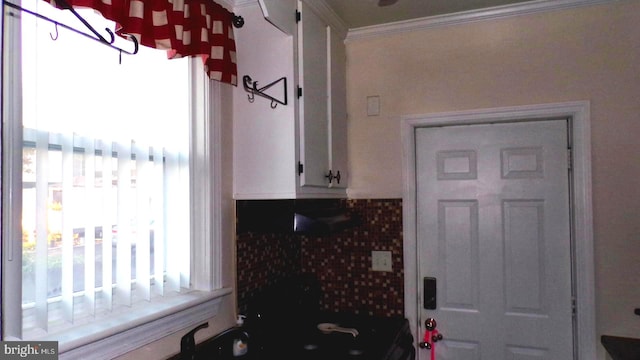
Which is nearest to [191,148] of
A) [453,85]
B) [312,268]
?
[312,268]

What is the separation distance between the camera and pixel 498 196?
225 cm

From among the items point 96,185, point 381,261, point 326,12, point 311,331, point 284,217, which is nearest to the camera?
point 96,185

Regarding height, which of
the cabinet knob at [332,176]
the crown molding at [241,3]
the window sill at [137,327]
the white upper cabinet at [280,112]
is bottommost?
the window sill at [137,327]

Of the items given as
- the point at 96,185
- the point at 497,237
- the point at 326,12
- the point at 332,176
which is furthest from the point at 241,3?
the point at 497,237

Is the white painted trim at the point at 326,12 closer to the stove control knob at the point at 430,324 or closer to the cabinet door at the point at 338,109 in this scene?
the cabinet door at the point at 338,109

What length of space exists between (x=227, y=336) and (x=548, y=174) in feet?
5.67

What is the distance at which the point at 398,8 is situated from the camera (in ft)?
7.25

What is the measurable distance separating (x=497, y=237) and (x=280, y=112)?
1.31 m

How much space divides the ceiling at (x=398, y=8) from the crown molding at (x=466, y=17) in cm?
3

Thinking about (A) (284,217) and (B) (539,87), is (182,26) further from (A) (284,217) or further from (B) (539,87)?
(B) (539,87)

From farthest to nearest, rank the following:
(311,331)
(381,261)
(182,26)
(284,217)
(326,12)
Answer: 1. (381,261)
2. (326,12)
3. (311,331)
4. (284,217)
5. (182,26)

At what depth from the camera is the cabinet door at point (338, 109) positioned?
2225mm

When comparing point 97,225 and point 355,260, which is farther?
point 355,260

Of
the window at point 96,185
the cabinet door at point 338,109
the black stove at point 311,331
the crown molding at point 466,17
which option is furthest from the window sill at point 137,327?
the crown molding at point 466,17
